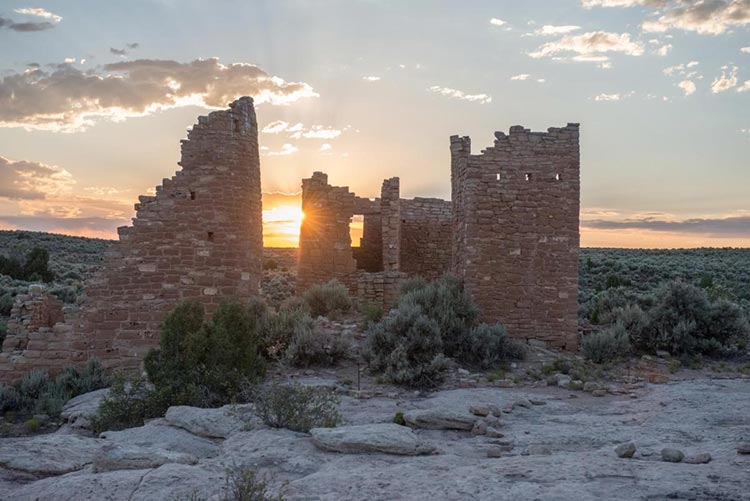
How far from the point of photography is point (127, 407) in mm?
8586

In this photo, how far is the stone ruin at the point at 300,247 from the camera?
11.4 metres

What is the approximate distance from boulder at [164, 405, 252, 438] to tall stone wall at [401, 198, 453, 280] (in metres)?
12.3

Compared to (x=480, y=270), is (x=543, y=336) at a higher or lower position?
lower

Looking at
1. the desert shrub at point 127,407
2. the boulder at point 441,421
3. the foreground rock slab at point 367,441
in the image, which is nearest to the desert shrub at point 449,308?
the boulder at point 441,421

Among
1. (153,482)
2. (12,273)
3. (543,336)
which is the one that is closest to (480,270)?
(543,336)

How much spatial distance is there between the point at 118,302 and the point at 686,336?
429 inches

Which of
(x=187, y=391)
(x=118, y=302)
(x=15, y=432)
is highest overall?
(x=118, y=302)

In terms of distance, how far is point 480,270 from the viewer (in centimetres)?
1358

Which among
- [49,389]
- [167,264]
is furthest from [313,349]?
[49,389]

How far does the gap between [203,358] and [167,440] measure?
305 cm

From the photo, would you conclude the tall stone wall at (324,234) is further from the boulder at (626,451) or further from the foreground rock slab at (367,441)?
the boulder at (626,451)

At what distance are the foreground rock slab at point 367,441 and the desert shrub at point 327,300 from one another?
922cm

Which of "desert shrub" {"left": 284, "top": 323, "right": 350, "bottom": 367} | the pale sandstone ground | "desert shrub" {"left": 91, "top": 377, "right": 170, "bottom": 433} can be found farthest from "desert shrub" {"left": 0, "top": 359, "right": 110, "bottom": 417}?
the pale sandstone ground

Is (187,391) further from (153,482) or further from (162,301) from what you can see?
(153,482)
